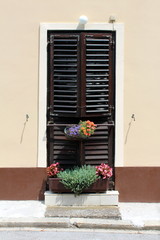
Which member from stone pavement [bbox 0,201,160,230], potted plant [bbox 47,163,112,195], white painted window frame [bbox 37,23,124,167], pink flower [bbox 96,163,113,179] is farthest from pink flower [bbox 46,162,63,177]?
pink flower [bbox 96,163,113,179]

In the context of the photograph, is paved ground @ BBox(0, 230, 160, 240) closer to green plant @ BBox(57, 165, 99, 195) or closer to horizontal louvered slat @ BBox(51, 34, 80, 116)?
green plant @ BBox(57, 165, 99, 195)

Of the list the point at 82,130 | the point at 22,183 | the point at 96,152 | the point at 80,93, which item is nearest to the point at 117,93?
the point at 80,93

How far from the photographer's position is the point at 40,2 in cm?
632

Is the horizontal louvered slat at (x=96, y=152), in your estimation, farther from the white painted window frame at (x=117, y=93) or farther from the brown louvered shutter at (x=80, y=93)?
the white painted window frame at (x=117, y=93)

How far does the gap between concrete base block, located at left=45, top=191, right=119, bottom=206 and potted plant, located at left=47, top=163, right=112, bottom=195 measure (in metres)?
0.09

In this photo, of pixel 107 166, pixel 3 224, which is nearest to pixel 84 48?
pixel 107 166

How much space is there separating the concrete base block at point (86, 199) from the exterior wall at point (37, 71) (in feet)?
2.28

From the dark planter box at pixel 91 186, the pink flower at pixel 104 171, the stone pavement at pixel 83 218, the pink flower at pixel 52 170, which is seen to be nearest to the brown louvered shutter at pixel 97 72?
the pink flower at pixel 104 171

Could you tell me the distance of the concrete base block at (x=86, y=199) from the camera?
609 centimetres

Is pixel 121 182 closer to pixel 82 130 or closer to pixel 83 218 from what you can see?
pixel 83 218

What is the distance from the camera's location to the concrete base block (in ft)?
20.0

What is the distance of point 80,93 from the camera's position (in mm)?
6250

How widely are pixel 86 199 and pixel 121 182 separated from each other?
74 cm

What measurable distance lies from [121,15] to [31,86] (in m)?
2.07
